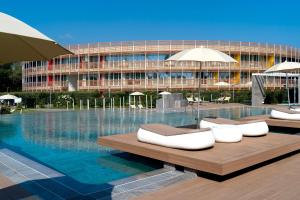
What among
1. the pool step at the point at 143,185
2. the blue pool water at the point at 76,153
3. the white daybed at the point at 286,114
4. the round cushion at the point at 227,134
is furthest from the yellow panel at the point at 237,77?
the pool step at the point at 143,185

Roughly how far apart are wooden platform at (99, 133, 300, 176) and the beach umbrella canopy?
3.63 meters

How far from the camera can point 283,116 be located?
43.8ft

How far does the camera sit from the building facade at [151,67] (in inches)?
1767

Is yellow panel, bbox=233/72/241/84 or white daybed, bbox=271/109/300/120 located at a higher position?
yellow panel, bbox=233/72/241/84

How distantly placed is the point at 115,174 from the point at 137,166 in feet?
2.63

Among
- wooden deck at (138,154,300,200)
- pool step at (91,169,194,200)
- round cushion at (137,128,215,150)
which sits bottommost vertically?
pool step at (91,169,194,200)

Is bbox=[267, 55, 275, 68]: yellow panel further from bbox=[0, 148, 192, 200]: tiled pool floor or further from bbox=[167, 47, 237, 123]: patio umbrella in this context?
bbox=[0, 148, 192, 200]: tiled pool floor

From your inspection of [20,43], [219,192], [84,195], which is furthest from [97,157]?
[20,43]

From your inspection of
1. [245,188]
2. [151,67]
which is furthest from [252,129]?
[151,67]

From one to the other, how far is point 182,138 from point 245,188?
6.15 ft

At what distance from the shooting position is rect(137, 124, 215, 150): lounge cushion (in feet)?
23.2

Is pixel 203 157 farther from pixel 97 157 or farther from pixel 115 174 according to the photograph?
pixel 97 157

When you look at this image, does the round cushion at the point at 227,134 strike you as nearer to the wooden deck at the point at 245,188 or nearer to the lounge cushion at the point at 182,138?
the lounge cushion at the point at 182,138

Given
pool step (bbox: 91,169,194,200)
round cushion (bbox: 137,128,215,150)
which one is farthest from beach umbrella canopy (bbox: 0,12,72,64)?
round cushion (bbox: 137,128,215,150)
